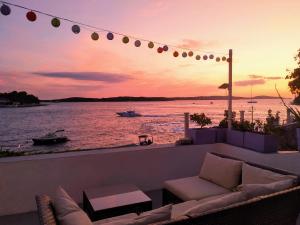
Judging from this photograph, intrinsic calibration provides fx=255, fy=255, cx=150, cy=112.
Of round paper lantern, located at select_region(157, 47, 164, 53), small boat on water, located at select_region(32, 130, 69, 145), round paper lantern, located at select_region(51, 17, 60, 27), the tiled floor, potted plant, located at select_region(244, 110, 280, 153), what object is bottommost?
small boat on water, located at select_region(32, 130, 69, 145)

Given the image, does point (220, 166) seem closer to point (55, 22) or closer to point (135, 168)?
point (135, 168)

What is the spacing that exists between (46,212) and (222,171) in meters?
2.22

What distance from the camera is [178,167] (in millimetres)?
4582

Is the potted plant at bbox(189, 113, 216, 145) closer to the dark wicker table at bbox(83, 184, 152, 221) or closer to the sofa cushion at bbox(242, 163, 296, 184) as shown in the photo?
the sofa cushion at bbox(242, 163, 296, 184)

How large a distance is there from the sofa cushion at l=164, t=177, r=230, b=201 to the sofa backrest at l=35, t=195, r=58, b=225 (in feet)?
5.38

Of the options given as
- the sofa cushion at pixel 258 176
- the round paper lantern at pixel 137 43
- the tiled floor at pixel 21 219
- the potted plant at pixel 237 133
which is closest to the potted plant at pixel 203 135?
the potted plant at pixel 237 133

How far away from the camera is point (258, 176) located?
276cm

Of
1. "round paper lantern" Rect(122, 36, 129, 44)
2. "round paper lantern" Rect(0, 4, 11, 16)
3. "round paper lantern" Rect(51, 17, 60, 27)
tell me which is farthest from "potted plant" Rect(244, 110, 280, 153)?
"round paper lantern" Rect(0, 4, 11, 16)

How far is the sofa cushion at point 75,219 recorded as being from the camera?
158 cm

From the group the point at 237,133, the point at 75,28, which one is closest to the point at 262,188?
the point at 237,133

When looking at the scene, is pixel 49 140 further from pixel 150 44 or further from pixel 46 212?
pixel 46 212

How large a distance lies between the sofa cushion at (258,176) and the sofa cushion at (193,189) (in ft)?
1.19

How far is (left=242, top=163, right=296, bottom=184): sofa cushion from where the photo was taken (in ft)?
8.50

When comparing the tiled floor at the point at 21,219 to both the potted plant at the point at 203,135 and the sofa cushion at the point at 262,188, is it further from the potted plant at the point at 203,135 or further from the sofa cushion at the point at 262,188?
the potted plant at the point at 203,135
